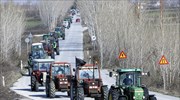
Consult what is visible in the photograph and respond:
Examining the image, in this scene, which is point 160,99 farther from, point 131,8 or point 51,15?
point 51,15

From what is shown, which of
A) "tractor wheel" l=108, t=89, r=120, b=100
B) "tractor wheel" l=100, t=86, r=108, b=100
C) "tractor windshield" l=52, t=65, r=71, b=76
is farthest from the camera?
"tractor windshield" l=52, t=65, r=71, b=76

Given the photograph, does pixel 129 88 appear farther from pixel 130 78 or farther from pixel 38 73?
pixel 38 73

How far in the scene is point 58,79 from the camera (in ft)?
99.6

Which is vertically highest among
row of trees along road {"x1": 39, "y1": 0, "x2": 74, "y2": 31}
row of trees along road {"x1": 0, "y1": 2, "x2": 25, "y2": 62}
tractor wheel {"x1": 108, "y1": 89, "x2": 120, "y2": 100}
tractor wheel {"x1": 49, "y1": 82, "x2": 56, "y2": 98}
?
row of trees along road {"x1": 39, "y1": 0, "x2": 74, "y2": 31}

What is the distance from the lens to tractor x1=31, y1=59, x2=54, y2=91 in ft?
113

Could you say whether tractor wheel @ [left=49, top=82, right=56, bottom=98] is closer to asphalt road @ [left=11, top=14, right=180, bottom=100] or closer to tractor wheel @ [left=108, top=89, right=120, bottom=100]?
asphalt road @ [left=11, top=14, right=180, bottom=100]

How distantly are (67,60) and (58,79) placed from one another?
29.4 metres

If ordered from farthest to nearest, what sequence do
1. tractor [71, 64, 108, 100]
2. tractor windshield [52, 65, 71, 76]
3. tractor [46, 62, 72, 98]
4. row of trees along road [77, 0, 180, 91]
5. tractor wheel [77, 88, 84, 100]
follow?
row of trees along road [77, 0, 180, 91]
tractor windshield [52, 65, 71, 76]
tractor [46, 62, 72, 98]
tractor [71, 64, 108, 100]
tractor wheel [77, 88, 84, 100]

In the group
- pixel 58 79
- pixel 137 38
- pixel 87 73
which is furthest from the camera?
pixel 137 38

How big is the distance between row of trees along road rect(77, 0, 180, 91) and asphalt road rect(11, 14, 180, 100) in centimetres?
307

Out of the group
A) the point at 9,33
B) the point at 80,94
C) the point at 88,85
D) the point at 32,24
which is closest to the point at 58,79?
the point at 88,85

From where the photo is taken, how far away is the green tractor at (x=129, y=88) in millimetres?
22281

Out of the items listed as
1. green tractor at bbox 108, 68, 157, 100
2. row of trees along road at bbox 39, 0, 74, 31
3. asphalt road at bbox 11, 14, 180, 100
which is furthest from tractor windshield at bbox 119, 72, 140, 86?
row of trees along road at bbox 39, 0, 74, 31

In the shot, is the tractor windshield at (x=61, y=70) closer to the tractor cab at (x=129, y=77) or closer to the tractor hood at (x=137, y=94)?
the tractor cab at (x=129, y=77)
